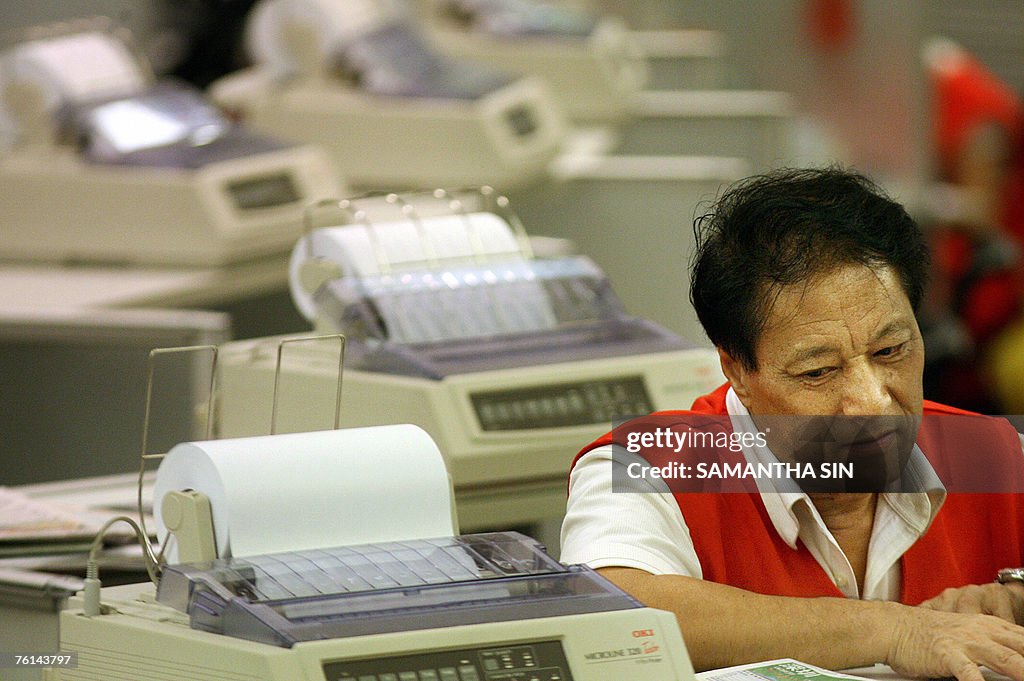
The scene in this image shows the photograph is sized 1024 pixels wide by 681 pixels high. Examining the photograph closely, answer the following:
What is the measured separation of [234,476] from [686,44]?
19.1ft

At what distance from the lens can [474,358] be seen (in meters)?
2.45

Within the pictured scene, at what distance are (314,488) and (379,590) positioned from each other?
0.43ft

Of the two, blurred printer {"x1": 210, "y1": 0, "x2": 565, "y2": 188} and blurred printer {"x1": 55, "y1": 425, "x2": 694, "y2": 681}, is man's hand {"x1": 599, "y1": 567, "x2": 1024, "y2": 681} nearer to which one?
blurred printer {"x1": 55, "y1": 425, "x2": 694, "y2": 681}

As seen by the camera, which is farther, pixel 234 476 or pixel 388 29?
pixel 388 29

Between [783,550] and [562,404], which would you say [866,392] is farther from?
[562,404]

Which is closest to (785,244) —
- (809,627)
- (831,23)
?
(809,627)

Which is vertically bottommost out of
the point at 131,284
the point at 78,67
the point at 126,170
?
the point at 131,284

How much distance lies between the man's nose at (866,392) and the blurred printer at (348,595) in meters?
0.35

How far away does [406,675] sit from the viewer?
4.14 feet

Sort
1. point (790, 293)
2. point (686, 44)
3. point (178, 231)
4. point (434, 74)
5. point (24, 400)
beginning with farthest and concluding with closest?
point (686, 44), point (434, 74), point (178, 231), point (24, 400), point (790, 293)

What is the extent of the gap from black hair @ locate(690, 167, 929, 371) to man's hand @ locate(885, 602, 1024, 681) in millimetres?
313

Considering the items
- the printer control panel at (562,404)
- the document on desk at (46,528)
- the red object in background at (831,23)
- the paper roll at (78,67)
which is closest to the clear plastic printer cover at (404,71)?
the paper roll at (78,67)

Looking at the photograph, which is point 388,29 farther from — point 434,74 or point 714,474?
point 714,474

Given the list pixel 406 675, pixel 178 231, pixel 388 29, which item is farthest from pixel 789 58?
pixel 406 675
